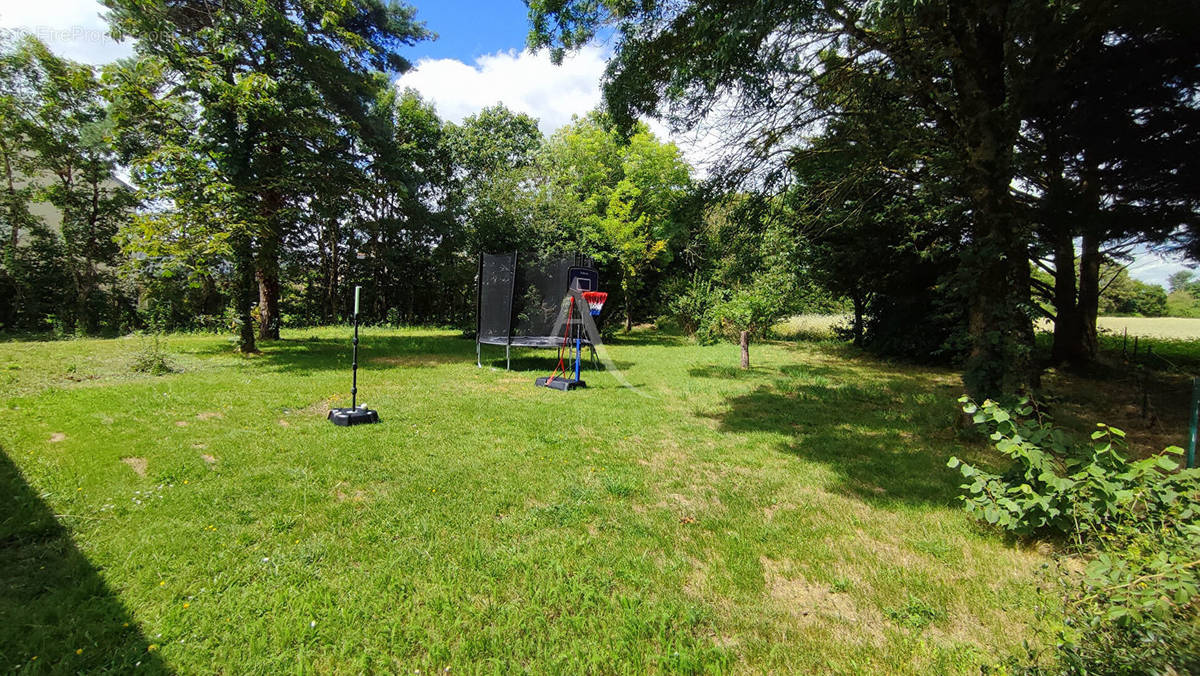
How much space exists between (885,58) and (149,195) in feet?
38.8

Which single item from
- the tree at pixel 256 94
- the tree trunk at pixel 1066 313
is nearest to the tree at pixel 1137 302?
the tree trunk at pixel 1066 313

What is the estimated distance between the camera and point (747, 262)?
6887mm

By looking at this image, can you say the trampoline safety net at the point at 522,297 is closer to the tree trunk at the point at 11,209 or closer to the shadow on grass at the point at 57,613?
the shadow on grass at the point at 57,613

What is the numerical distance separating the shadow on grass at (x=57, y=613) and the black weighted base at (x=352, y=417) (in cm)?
218

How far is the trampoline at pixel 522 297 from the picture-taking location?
9023mm

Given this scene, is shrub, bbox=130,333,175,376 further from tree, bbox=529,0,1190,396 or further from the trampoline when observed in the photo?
tree, bbox=529,0,1190,396

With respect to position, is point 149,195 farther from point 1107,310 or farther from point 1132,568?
point 1107,310

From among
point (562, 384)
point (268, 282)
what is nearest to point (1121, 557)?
point (562, 384)

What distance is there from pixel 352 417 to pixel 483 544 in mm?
2922

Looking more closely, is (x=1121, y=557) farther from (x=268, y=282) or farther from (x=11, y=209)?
(x=11, y=209)

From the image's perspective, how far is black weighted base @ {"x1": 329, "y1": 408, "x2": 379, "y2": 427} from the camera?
15.6 feet

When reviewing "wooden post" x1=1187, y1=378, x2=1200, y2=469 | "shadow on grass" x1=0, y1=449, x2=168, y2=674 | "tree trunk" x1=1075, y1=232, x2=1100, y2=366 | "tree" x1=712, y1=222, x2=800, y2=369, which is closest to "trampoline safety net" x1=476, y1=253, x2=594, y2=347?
"tree" x1=712, y1=222, x2=800, y2=369

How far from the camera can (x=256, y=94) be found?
8.04 m

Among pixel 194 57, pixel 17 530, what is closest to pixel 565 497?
pixel 17 530
